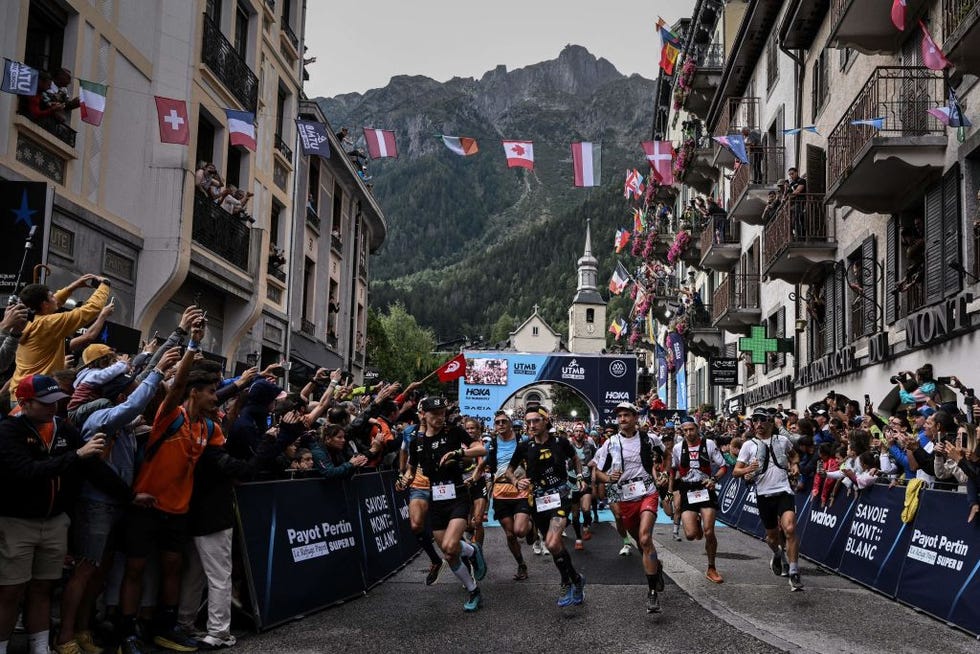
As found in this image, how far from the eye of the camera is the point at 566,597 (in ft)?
30.6

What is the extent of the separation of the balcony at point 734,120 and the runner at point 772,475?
1805 centimetres

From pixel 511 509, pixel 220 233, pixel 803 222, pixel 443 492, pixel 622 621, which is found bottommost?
pixel 622 621

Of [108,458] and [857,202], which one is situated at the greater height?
[857,202]

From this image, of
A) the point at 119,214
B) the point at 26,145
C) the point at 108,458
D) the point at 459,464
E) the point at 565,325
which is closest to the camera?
the point at 108,458

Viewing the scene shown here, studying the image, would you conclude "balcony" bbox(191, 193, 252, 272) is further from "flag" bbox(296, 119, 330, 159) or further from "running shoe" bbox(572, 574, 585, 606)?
"running shoe" bbox(572, 574, 585, 606)

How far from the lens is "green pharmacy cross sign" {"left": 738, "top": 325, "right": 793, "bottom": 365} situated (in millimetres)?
24453

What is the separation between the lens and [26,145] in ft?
40.2

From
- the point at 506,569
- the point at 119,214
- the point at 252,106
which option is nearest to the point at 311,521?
the point at 506,569

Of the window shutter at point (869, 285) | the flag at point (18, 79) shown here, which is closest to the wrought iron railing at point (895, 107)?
the window shutter at point (869, 285)

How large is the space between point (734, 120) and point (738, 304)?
626 cm

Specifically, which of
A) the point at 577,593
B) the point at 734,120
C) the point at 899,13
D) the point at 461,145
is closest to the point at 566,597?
the point at 577,593

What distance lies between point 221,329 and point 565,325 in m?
156

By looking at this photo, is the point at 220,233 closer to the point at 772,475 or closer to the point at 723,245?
the point at 772,475

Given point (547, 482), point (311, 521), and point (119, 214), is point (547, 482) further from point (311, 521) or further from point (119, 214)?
point (119, 214)
